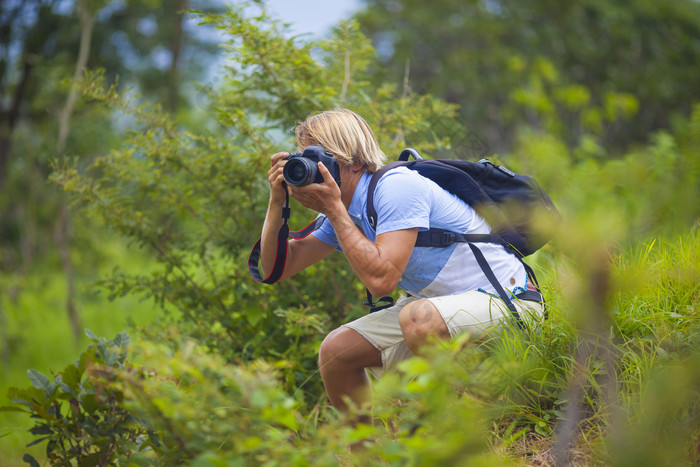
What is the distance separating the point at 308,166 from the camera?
6.89 feet

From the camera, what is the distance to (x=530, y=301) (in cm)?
231

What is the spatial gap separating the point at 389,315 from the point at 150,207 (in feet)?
6.82

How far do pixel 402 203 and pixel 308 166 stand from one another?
1.17 ft

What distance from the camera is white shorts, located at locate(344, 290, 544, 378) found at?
213 centimetres

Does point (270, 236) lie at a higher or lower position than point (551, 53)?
higher

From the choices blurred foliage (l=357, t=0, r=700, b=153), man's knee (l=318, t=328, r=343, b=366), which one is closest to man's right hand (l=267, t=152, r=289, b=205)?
man's knee (l=318, t=328, r=343, b=366)

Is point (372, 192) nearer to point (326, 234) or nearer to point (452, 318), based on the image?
point (326, 234)

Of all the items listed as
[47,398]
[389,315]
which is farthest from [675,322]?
[47,398]

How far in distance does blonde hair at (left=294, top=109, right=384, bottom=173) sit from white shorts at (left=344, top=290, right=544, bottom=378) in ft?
1.94

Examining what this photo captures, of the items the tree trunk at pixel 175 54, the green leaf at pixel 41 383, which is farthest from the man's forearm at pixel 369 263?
the tree trunk at pixel 175 54

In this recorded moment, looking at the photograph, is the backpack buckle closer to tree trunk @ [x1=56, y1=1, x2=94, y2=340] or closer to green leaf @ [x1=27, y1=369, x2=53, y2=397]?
→ green leaf @ [x1=27, y1=369, x2=53, y2=397]

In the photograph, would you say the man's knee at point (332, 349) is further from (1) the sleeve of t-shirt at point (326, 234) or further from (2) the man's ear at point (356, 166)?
(2) the man's ear at point (356, 166)

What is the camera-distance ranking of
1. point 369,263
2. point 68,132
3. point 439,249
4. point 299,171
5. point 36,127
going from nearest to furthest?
point 369,263 → point 299,171 → point 439,249 → point 68,132 → point 36,127

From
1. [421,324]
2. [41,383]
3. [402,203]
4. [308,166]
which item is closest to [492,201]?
[402,203]
